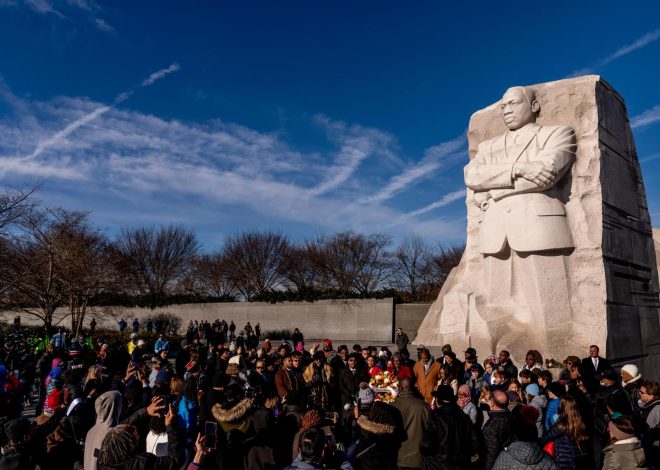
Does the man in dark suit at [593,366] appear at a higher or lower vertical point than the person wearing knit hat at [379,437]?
higher

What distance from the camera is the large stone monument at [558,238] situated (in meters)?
9.86

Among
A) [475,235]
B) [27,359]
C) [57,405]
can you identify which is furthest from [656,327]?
[27,359]

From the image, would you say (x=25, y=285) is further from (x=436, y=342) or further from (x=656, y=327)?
(x=656, y=327)

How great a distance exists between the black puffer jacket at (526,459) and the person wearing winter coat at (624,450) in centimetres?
96

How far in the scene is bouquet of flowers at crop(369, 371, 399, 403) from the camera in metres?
6.41

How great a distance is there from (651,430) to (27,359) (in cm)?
1071

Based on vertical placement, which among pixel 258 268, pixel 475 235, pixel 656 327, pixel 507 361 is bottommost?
pixel 507 361

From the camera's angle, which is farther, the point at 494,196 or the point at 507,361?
the point at 494,196

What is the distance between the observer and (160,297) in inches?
1214

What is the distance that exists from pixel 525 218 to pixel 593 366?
125 inches

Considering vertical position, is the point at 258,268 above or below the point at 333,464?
above

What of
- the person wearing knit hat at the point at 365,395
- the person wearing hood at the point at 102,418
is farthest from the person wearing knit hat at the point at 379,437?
the person wearing knit hat at the point at 365,395

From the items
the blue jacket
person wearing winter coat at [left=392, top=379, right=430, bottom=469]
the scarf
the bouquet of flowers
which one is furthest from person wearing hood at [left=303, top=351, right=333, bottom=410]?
the blue jacket

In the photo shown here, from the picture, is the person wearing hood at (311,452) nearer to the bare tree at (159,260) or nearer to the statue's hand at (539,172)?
the statue's hand at (539,172)
